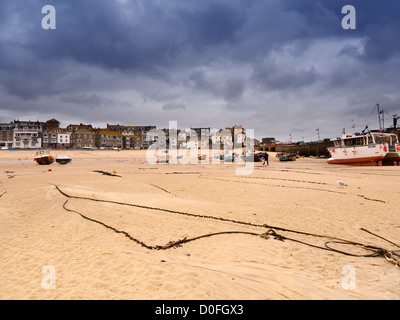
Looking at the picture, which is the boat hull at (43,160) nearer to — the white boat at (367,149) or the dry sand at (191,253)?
the dry sand at (191,253)

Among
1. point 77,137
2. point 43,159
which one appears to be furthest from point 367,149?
point 77,137

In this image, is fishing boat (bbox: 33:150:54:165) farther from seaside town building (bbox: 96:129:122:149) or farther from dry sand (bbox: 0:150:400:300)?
seaside town building (bbox: 96:129:122:149)

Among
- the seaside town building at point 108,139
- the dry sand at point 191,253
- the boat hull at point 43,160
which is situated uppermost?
the seaside town building at point 108,139

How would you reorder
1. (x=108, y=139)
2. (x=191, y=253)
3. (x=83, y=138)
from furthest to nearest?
(x=108, y=139)
(x=83, y=138)
(x=191, y=253)

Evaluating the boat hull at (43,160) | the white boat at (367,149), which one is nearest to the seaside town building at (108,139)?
the boat hull at (43,160)

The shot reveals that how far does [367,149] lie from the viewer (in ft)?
101

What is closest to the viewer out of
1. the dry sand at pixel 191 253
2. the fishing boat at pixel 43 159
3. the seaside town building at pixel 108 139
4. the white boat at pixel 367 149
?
the dry sand at pixel 191 253

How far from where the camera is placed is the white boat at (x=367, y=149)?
3030 centimetres

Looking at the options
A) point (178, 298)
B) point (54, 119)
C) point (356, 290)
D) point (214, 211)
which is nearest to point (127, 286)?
point (178, 298)

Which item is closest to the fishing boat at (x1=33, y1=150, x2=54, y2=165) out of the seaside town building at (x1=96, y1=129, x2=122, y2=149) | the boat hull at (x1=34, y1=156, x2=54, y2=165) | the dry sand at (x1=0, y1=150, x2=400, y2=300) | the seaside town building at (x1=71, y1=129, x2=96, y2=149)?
the boat hull at (x1=34, y1=156, x2=54, y2=165)

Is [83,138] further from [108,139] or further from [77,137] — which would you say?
[108,139]

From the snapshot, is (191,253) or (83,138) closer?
(191,253)

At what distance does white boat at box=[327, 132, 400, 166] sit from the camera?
1193 inches
